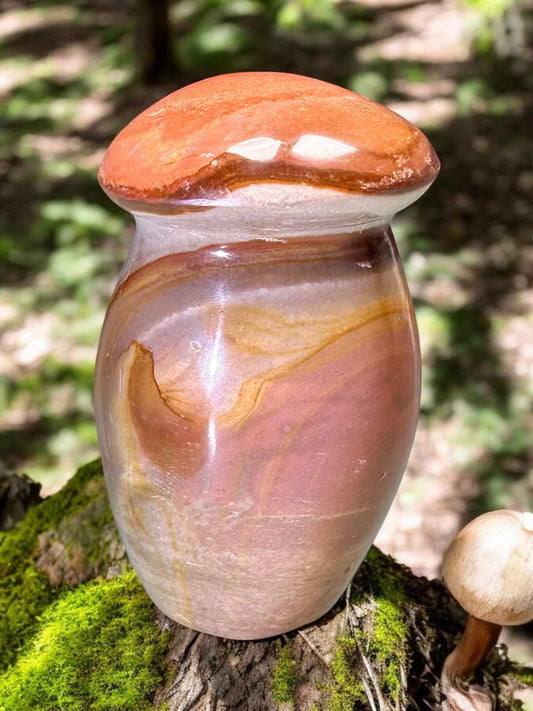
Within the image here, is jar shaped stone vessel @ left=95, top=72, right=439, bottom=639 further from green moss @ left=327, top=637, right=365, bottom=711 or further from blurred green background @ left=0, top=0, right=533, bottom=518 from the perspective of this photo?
blurred green background @ left=0, top=0, right=533, bottom=518

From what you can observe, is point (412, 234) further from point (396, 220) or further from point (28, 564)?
point (28, 564)

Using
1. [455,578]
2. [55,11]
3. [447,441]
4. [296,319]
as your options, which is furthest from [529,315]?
[55,11]

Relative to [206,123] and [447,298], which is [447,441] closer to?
[447,298]

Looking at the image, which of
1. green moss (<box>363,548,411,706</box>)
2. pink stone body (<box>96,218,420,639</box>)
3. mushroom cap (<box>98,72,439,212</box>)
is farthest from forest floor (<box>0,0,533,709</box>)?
mushroom cap (<box>98,72,439,212</box>)

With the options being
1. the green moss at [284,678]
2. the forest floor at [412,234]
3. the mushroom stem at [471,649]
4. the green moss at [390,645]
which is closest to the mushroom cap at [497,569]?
the mushroom stem at [471,649]

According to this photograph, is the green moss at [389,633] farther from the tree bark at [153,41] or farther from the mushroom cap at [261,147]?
the tree bark at [153,41]

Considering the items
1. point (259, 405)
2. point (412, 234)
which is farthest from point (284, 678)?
point (412, 234)

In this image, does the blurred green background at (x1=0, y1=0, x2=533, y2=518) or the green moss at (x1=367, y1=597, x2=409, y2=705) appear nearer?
the green moss at (x1=367, y1=597, x2=409, y2=705)
